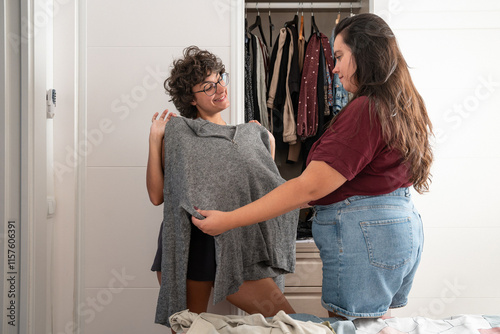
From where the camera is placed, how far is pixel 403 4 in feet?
7.26

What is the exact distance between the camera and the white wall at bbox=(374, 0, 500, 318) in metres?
2.22

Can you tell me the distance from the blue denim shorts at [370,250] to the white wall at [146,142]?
1233mm

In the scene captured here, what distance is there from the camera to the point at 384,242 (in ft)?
3.49

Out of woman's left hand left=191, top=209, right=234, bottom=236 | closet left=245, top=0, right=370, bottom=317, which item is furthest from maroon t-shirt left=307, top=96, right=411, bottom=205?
closet left=245, top=0, right=370, bottom=317

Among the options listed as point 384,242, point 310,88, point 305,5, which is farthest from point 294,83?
point 384,242

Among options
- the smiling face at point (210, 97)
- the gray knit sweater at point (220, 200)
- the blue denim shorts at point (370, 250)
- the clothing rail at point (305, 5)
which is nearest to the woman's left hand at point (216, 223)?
the gray knit sweater at point (220, 200)

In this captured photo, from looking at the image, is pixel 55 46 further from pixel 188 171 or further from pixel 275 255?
pixel 275 255

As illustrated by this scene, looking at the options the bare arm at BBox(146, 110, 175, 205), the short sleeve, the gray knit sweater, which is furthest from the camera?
the bare arm at BBox(146, 110, 175, 205)

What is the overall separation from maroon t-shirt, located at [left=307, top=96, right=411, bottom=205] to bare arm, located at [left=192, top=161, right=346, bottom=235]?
3 centimetres

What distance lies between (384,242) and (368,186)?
15cm

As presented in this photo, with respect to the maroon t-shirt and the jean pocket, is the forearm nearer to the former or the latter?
the maroon t-shirt

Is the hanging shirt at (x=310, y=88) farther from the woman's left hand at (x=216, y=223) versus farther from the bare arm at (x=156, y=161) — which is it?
the woman's left hand at (x=216, y=223)

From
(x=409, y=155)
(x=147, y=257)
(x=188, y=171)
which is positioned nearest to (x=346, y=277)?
(x=409, y=155)

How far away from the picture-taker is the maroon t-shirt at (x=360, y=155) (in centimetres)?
104
